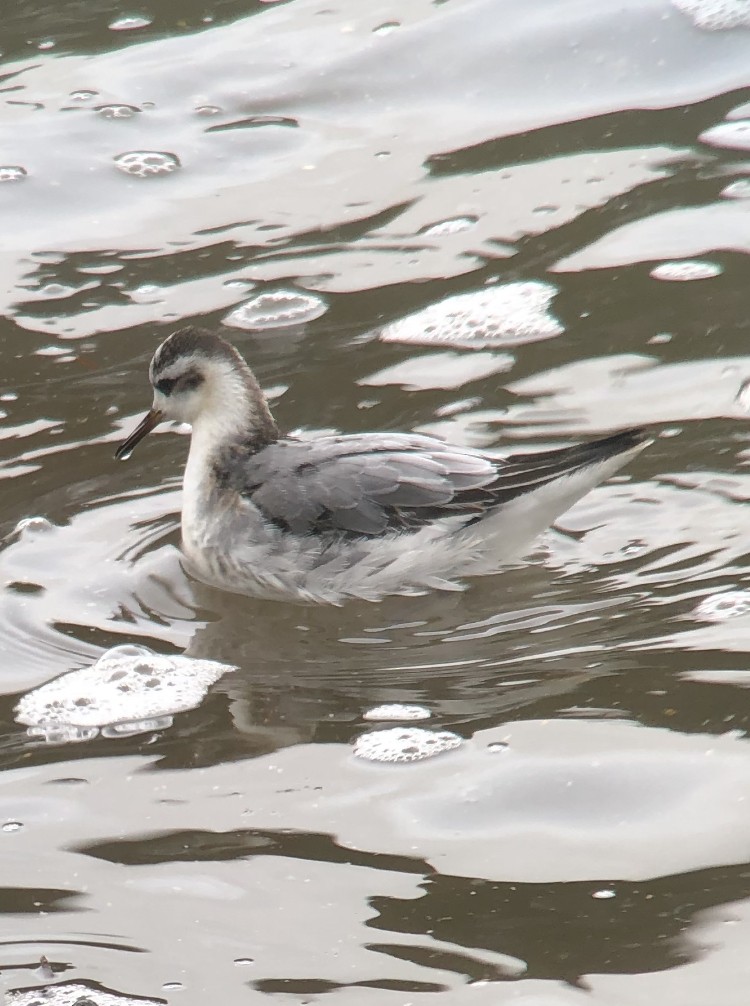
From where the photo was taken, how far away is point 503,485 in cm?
568

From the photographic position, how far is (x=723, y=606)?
510 cm

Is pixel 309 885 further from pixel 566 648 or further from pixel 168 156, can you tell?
pixel 168 156

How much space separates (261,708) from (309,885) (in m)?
1.00

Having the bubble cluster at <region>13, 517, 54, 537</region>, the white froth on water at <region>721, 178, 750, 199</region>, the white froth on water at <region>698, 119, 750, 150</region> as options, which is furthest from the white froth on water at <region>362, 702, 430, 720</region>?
the white froth on water at <region>698, 119, 750, 150</region>

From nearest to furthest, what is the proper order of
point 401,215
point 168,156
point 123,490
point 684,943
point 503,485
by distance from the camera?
point 684,943 < point 503,485 < point 123,490 < point 401,215 < point 168,156

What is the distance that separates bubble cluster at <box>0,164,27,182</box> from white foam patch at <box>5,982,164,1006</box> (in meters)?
5.36

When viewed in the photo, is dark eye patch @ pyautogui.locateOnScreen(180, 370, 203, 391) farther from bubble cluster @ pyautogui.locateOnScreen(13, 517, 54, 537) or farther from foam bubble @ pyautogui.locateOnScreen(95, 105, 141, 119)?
foam bubble @ pyautogui.locateOnScreen(95, 105, 141, 119)

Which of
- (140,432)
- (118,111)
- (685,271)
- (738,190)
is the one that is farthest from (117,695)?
(118,111)

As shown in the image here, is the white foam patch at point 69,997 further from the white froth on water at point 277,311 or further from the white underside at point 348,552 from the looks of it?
the white froth on water at point 277,311

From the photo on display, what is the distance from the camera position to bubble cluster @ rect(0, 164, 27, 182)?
827 cm

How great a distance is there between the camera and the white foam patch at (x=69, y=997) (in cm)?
368

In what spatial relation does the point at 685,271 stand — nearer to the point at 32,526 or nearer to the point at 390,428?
the point at 390,428

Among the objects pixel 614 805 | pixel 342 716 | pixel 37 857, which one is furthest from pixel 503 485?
pixel 37 857

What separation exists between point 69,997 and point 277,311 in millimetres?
4033
